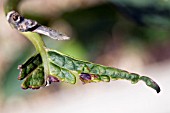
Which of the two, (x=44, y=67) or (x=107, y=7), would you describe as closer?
(x=44, y=67)

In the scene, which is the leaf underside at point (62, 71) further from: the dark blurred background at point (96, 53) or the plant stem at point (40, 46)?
the dark blurred background at point (96, 53)

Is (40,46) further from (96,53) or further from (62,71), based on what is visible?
(96,53)

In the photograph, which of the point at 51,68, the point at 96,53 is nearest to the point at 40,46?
the point at 51,68

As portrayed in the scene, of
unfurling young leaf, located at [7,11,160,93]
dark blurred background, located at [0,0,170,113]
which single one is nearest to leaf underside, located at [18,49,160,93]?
unfurling young leaf, located at [7,11,160,93]

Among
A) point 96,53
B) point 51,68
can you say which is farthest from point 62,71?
point 96,53

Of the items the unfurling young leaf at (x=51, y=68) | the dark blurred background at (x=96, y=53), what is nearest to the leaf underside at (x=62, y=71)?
the unfurling young leaf at (x=51, y=68)

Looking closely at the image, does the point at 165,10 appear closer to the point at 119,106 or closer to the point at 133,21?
the point at 133,21

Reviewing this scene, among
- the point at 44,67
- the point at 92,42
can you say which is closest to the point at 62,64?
the point at 44,67

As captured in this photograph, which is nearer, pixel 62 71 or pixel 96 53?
pixel 62 71

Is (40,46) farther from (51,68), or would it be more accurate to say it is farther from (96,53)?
(96,53)
